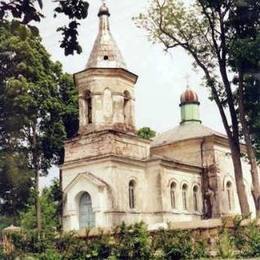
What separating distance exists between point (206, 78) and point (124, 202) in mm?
7256

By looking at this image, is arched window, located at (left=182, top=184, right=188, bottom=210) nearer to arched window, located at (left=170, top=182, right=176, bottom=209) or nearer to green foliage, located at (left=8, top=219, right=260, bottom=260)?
arched window, located at (left=170, top=182, right=176, bottom=209)

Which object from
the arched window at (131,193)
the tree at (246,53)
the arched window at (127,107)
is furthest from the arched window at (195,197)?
the tree at (246,53)

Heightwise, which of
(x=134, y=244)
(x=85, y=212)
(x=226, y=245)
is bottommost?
(x=226, y=245)

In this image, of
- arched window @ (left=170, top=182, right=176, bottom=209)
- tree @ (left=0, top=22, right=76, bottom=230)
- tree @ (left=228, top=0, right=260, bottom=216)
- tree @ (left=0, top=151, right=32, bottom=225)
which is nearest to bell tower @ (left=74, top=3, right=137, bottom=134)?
tree @ (left=0, top=22, right=76, bottom=230)

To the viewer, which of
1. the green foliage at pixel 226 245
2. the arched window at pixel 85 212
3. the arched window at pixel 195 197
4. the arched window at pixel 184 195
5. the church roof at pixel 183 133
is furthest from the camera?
the church roof at pixel 183 133

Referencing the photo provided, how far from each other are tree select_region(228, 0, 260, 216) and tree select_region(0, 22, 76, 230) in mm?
10261

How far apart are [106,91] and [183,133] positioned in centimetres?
799

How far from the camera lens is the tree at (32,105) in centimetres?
2431

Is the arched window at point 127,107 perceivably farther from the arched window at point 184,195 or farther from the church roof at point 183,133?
the church roof at point 183,133

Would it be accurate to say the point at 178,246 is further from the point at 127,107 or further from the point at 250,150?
the point at 127,107

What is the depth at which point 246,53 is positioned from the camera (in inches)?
635

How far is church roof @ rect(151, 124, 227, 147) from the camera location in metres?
29.5

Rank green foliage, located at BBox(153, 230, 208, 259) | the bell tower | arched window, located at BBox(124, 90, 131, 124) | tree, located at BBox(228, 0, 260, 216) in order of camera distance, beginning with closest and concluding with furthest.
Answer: green foliage, located at BBox(153, 230, 208, 259), tree, located at BBox(228, 0, 260, 216), the bell tower, arched window, located at BBox(124, 90, 131, 124)

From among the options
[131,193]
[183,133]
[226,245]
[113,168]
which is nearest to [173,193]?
[131,193]
